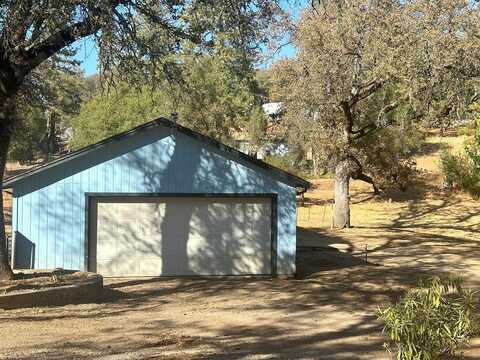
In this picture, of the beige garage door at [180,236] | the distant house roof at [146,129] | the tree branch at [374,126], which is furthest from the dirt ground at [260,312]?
the tree branch at [374,126]

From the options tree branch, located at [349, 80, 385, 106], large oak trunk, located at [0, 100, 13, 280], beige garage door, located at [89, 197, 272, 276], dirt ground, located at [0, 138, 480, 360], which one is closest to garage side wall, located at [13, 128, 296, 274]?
beige garage door, located at [89, 197, 272, 276]

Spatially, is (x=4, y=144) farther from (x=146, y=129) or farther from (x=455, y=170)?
(x=455, y=170)

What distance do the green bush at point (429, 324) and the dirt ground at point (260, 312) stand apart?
7.02ft

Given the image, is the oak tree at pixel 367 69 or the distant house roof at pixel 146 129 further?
the oak tree at pixel 367 69

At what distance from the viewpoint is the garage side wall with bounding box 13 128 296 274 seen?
53.9 feet

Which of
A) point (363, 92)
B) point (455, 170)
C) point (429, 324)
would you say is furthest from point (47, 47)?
point (455, 170)

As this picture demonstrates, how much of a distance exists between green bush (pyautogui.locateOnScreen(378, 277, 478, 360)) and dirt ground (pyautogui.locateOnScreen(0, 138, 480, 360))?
2138 mm

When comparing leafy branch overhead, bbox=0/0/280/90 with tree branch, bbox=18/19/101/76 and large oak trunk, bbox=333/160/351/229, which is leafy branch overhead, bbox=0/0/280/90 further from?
large oak trunk, bbox=333/160/351/229

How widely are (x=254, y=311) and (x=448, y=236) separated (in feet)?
64.3

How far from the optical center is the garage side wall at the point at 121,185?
647 inches

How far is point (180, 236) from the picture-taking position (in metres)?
17.0

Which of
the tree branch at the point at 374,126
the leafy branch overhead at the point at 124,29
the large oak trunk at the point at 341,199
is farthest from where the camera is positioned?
the large oak trunk at the point at 341,199

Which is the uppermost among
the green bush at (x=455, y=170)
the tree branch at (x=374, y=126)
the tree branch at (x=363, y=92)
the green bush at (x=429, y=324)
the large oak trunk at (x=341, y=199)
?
the tree branch at (x=363, y=92)

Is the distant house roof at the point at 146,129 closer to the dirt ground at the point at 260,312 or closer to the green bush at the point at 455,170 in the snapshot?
the dirt ground at the point at 260,312
